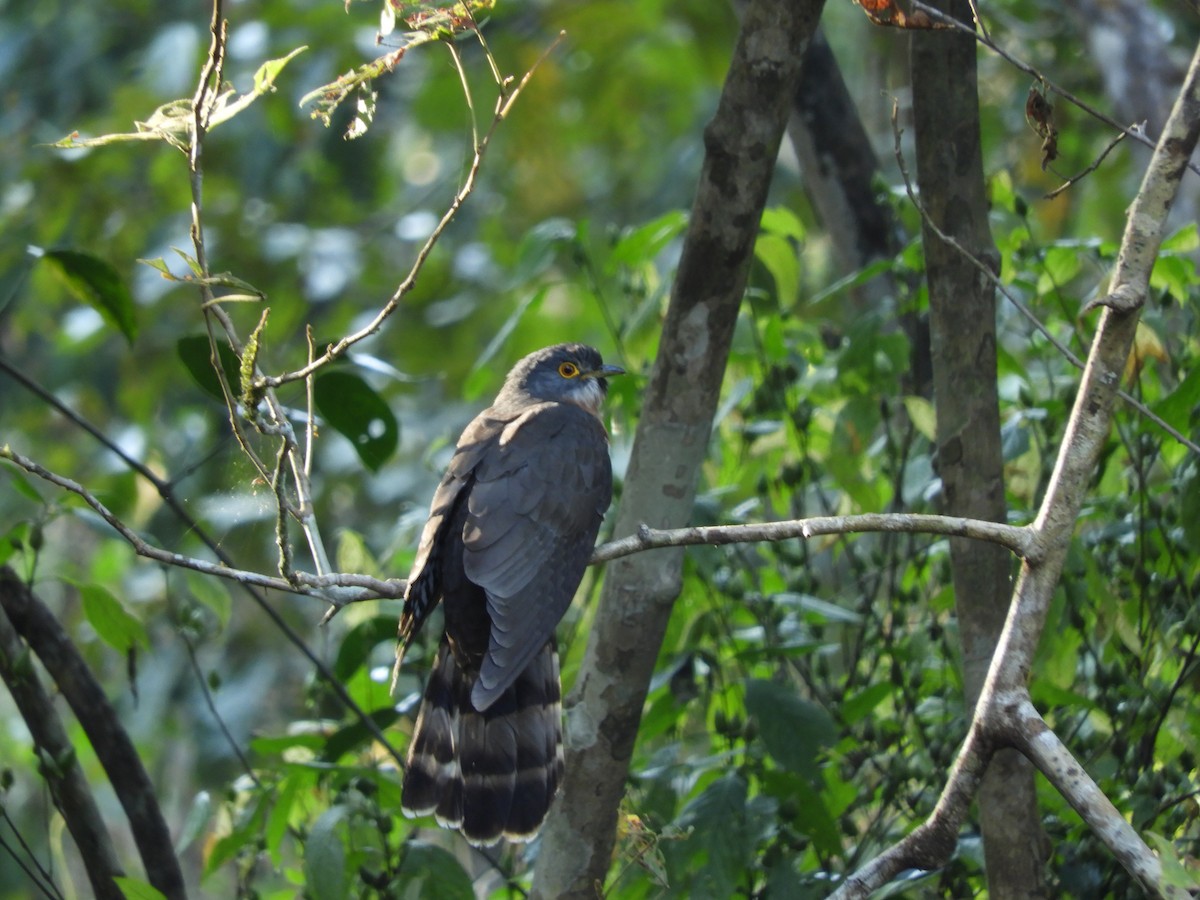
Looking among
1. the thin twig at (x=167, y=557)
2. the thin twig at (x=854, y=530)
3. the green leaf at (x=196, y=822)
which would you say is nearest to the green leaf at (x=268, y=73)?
the thin twig at (x=167, y=557)

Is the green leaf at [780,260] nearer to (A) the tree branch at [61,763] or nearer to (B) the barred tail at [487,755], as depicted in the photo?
(B) the barred tail at [487,755]

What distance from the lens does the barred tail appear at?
3602mm

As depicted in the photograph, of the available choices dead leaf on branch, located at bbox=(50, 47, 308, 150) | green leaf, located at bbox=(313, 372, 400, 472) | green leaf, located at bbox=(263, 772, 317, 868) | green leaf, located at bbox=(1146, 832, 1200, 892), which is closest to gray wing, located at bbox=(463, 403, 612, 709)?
green leaf, located at bbox=(313, 372, 400, 472)

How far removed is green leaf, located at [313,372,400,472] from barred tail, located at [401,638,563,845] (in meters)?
0.69

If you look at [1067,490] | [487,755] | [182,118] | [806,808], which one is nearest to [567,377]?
[487,755]

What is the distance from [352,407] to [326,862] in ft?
4.08

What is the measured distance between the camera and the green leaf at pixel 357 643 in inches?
148

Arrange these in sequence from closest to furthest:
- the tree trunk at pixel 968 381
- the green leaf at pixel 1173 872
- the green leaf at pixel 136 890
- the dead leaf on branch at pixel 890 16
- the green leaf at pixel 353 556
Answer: the green leaf at pixel 1173 872 → the dead leaf on branch at pixel 890 16 → the green leaf at pixel 136 890 → the tree trunk at pixel 968 381 → the green leaf at pixel 353 556

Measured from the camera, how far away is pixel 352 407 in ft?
12.1

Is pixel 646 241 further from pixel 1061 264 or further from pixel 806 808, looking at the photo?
pixel 806 808

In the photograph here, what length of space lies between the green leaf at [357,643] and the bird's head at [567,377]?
1392 millimetres

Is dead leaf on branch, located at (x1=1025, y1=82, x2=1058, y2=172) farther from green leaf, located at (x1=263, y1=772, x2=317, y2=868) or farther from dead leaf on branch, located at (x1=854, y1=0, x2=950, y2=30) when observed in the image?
green leaf, located at (x1=263, y1=772, x2=317, y2=868)

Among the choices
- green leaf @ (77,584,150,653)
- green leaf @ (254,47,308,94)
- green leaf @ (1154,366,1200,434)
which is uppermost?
green leaf @ (254,47,308,94)

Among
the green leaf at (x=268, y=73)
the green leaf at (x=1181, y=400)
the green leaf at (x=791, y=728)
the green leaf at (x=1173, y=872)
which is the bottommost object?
the green leaf at (x=1173, y=872)
